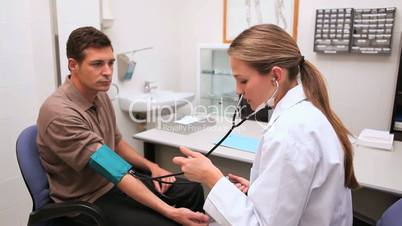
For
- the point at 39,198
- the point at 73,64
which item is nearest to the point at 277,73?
the point at 73,64

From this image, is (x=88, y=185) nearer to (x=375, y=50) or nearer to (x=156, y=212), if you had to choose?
(x=156, y=212)

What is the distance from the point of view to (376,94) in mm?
2373

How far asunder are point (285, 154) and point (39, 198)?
3.39 ft

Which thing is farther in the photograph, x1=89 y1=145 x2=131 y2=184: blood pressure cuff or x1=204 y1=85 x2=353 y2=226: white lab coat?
x1=89 y1=145 x2=131 y2=184: blood pressure cuff

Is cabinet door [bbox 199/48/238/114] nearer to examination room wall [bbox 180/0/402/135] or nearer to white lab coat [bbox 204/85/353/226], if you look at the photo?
examination room wall [bbox 180/0/402/135]

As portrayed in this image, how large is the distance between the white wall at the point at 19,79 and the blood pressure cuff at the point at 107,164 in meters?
0.87

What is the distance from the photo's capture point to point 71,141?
1329 mm

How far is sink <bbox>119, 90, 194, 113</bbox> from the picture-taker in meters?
2.53

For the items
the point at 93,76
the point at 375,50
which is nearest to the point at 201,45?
the point at 375,50

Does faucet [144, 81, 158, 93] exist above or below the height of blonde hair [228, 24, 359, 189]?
below

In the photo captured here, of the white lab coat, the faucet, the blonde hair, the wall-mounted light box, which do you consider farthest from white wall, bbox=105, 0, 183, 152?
the white lab coat

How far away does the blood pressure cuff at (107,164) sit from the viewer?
1.32m

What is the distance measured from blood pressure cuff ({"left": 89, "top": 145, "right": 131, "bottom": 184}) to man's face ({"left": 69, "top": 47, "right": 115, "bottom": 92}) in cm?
33

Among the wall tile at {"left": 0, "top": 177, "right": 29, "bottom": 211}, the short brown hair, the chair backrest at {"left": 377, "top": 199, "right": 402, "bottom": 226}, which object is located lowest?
the wall tile at {"left": 0, "top": 177, "right": 29, "bottom": 211}
